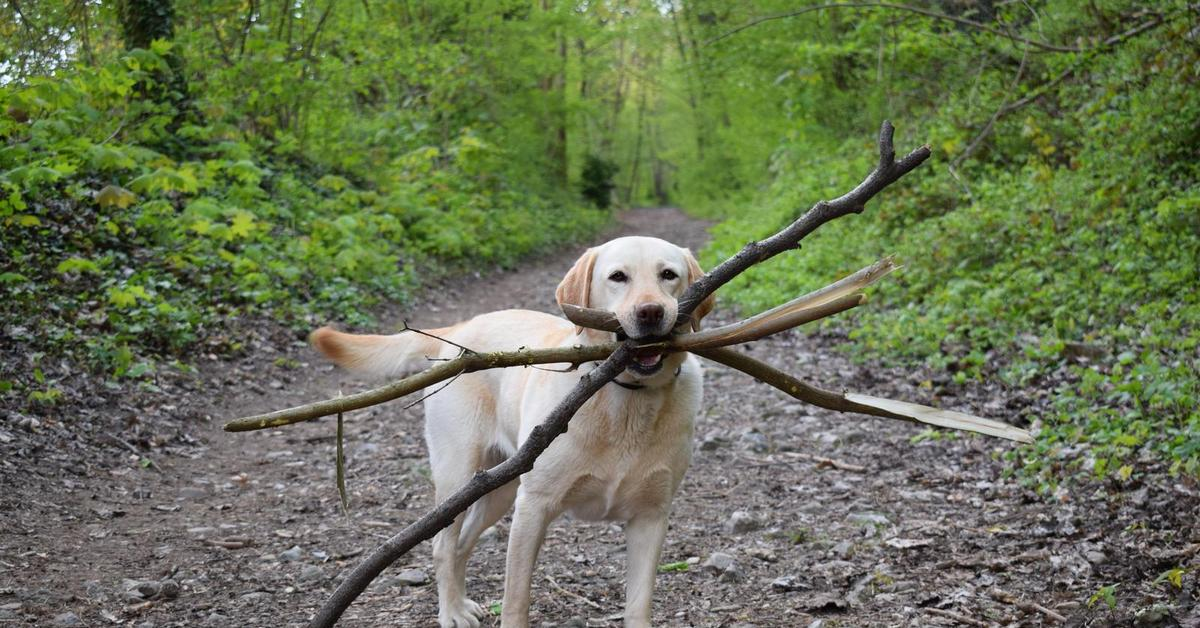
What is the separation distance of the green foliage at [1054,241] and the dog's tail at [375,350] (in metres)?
3.51

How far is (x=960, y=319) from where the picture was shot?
8.61 meters

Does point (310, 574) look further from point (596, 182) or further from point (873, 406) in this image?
point (596, 182)

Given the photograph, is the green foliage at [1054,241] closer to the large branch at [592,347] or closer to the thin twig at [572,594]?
the thin twig at [572,594]

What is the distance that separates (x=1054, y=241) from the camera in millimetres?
9289

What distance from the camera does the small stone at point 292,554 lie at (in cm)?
482

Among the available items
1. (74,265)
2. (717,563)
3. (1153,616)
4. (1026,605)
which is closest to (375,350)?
(717,563)

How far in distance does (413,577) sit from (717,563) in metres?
1.57

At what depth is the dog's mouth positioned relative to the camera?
3.22 metres

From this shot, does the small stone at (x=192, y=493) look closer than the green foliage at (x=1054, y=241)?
Yes

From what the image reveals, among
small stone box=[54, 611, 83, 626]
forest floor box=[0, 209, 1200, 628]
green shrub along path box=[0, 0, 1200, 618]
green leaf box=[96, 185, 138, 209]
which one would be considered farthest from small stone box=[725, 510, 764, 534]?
green leaf box=[96, 185, 138, 209]

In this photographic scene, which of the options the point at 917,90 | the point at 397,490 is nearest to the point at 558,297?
the point at 397,490

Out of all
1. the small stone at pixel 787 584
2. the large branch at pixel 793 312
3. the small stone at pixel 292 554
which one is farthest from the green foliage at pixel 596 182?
the large branch at pixel 793 312

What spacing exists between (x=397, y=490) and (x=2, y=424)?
7.99ft

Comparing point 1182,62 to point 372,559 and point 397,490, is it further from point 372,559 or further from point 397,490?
point 372,559
